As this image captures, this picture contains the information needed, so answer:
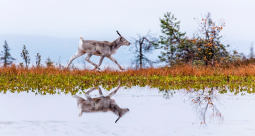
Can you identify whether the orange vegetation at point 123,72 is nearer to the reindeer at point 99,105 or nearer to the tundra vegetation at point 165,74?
the tundra vegetation at point 165,74

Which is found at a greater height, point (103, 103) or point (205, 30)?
point (205, 30)

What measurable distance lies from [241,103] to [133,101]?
264cm

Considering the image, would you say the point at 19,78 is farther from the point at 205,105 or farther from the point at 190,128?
the point at 190,128

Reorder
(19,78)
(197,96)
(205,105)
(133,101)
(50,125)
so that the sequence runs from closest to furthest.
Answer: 1. (50,125)
2. (205,105)
3. (133,101)
4. (197,96)
5. (19,78)

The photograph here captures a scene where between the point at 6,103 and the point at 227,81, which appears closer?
the point at 6,103

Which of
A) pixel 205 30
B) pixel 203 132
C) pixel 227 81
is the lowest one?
pixel 203 132

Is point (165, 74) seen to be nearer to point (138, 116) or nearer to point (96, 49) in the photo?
point (96, 49)

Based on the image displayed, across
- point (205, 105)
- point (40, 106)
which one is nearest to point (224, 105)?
point (205, 105)

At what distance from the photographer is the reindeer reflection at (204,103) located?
8205mm

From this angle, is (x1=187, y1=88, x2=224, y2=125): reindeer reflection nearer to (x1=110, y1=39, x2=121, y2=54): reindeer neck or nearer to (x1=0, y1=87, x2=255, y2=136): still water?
(x1=0, y1=87, x2=255, y2=136): still water

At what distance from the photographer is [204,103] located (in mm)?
10117

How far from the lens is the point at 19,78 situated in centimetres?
1677

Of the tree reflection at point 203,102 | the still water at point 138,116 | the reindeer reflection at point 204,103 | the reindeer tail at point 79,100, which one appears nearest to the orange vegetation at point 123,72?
the tree reflection at point 203,102

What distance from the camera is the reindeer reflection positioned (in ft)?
26.9
